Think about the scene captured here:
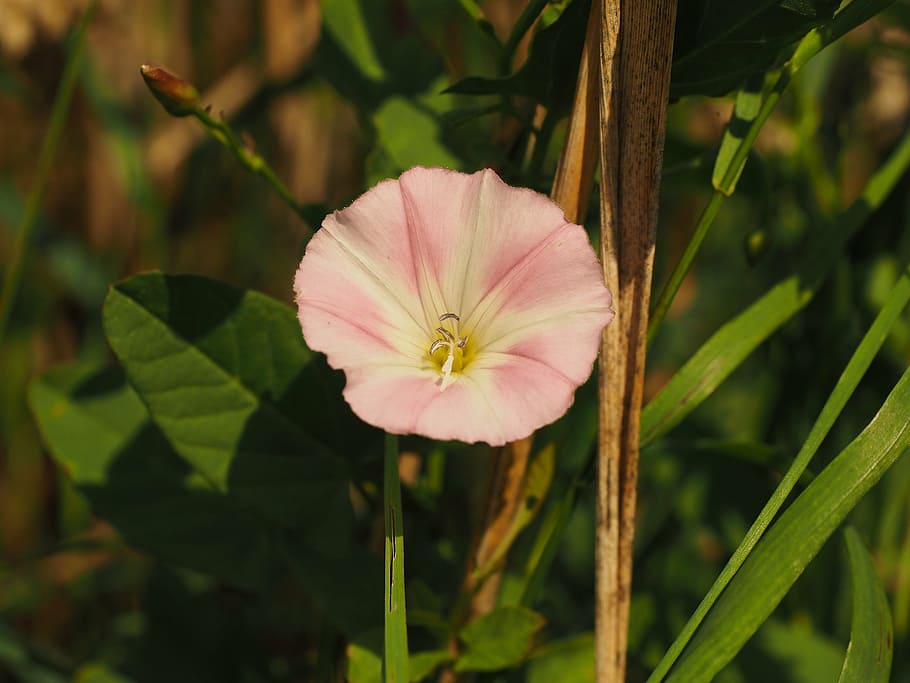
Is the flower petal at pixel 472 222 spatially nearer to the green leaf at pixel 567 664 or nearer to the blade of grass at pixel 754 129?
the blade of grass at pixel 754 129

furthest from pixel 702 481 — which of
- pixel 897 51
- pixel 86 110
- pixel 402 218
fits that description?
pixel 86 110

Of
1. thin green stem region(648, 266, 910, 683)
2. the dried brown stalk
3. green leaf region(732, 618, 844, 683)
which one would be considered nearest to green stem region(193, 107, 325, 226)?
the dried brown stalk

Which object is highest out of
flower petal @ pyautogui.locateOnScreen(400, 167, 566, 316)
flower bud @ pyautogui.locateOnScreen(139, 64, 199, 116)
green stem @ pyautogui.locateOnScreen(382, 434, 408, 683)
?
flower bud @ pyautogui.locateOnScreen(139, 64, 199, 116)

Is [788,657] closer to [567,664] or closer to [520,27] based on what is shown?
[567,664]

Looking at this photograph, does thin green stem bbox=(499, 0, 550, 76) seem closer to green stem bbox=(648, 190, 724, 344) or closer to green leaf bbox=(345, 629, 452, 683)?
green stem bbox=(648, 190, 724, 344)

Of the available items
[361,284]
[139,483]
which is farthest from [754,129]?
[139,483]

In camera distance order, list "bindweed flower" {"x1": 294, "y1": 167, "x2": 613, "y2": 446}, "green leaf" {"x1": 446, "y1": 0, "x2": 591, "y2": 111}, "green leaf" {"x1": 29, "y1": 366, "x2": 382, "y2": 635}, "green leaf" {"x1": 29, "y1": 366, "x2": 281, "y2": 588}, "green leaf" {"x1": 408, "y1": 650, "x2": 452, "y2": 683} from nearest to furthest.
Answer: "bindweed flower" {"x1": 294, "y1": 167, "x2": 613, "y2": 446} < "green leaf" {"x1": 446, "y1": 0, "x2": 591, "y2": 111} < "green leaf" {"x1": 408, "y1": 650, "x2": 452, "y2": 683} < "green leaf" {"x1": 29, "y1": 366, "x2": 382, "y2": 635} < "green leaf" {"x1": 29, "y1": 366, "x2": 281, "y2": 588}
